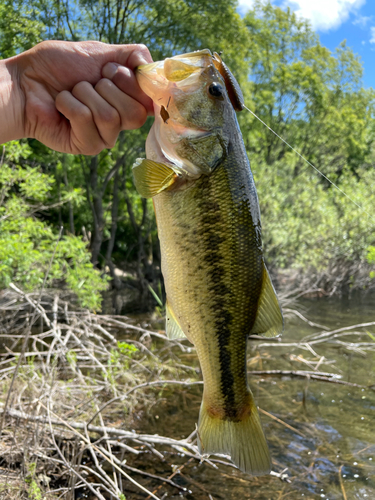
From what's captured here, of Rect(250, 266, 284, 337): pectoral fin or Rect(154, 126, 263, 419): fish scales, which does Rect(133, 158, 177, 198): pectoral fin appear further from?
Rect(250, 266, 284, 337): pectoral fin

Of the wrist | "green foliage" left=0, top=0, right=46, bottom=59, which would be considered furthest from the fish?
"green foliage" left=0, top=0, right=46, bottom=59

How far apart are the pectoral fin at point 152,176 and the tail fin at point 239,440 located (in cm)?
105

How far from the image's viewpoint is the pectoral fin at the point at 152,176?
1.75 meters

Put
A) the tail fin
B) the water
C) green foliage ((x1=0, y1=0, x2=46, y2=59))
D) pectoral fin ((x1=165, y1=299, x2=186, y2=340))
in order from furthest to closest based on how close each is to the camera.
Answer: green foliage ((x1=0, y1=0, x2=46, y2=59)) → the water → pectoral fin ((x1=165, y1=299, x2=186, y2=340)) → the tail fin

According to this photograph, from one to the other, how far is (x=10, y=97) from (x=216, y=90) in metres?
1.17

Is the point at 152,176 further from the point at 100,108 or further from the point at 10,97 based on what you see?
the point at 10,97

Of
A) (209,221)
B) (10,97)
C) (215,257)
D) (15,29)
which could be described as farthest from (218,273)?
(15,29)

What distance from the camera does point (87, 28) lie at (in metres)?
16.6

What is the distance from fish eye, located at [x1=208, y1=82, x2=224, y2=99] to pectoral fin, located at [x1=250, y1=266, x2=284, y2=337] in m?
0.80

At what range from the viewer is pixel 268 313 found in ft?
6.25

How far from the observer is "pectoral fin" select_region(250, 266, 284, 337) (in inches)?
74.2

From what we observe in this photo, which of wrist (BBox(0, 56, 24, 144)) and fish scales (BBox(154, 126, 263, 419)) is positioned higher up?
wrist (BBox(0, 56, 24, 144))

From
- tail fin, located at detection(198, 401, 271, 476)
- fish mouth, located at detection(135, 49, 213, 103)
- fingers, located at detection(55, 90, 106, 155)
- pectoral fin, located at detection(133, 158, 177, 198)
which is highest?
fish mouth, located at detection(135, 49, 213, 103)

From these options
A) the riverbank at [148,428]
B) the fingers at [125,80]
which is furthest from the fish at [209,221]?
the riverbank at [148,428]
